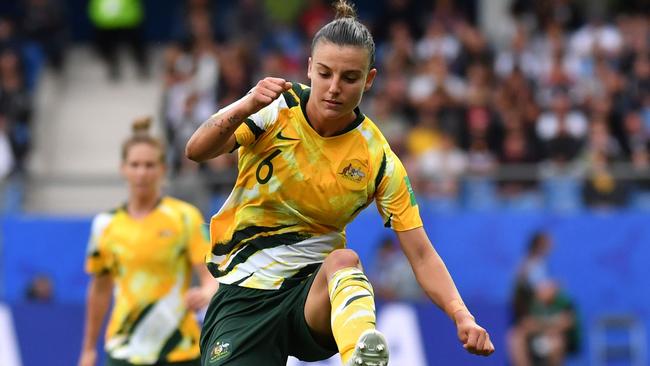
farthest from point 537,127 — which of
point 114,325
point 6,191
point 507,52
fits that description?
point 114,325

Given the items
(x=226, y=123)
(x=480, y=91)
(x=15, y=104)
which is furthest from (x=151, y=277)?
(x=15, y=104)

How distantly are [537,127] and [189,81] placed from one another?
4.27 m

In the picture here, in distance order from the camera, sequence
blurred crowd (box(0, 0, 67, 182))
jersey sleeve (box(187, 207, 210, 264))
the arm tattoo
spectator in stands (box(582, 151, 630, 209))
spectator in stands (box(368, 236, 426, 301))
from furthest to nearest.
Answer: blurred crowd (box(0, 0, 67, 182)) → spectator in stands (box(582, 151, 630, 209)) → spectator in stands (box(368, 236, 426, 301)) → jersey sleeve (box(187, 207, 210, 264)) → the arm tattoo

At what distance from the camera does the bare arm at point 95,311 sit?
8.05m

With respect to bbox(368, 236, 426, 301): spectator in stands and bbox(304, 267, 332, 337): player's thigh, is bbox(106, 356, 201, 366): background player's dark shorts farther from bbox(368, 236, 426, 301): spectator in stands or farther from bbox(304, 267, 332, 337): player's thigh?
bbox(368, 236, 426, 301): spectator in stands

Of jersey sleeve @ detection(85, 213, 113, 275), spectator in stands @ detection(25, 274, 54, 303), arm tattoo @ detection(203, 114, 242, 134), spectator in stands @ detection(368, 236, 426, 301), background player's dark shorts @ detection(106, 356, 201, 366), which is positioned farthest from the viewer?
spectator in stands @ detection(25, 274, 54, 303)

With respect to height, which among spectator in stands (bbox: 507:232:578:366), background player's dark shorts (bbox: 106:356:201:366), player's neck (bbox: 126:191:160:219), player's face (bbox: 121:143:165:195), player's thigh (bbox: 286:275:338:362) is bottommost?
spectator in stands (bbox: 507:232:578:366)

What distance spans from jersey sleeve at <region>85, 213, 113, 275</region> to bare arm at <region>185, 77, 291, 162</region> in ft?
9.41

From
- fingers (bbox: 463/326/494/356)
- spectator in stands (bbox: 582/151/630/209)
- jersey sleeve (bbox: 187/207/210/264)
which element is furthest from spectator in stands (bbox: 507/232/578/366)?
fingers (bbox: 463/326/494/356)

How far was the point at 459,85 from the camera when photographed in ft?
49.3

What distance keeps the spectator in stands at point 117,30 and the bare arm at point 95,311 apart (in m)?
9.47

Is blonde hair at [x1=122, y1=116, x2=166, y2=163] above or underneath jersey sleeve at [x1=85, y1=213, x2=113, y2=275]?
above

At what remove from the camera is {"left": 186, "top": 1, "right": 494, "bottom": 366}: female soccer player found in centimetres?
543

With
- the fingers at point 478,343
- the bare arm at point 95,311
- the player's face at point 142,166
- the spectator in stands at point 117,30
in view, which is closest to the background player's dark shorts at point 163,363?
the bare arm at point 95,311
